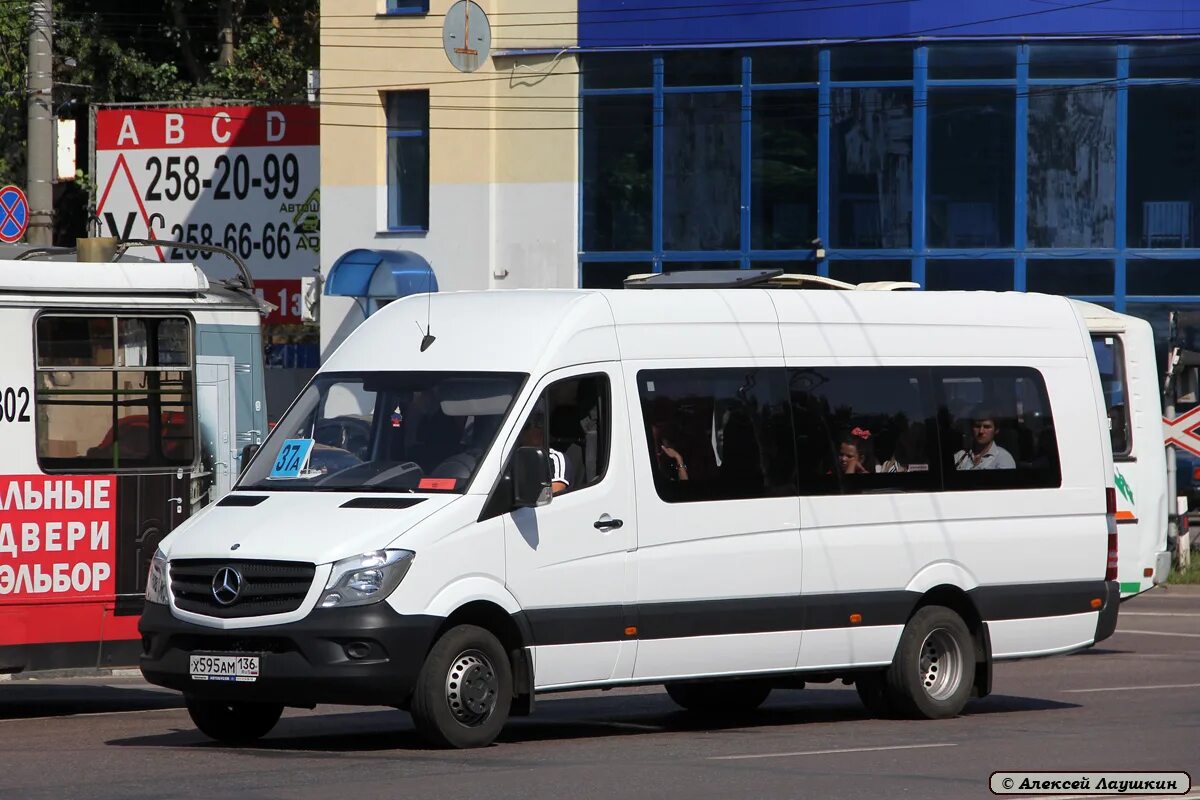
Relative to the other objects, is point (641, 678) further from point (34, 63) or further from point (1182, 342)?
point (1182, 342)

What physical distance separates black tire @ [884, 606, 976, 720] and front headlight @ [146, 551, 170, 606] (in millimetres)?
4357

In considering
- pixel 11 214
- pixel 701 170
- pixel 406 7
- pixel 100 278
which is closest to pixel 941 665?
pixel 100 278

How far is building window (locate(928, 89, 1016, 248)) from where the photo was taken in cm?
3131

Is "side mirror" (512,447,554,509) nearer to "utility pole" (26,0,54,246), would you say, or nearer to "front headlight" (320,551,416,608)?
"front headlight" (320,551,416,608)

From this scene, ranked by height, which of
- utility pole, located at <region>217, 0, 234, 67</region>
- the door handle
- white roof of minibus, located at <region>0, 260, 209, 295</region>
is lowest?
the door handle

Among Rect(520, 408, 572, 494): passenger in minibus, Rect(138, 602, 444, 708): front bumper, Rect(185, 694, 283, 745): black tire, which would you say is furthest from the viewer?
Rect(185, 694, 283, 745): black tire

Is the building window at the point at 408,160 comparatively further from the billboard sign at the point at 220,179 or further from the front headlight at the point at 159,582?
the front headlight at the point at 159,582

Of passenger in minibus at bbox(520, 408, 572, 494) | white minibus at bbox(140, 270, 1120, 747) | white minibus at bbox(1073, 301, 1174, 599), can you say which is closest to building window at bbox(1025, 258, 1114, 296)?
white minibus at bbox(1073, 301, 1174, 599)

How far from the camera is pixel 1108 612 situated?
43.1 feet

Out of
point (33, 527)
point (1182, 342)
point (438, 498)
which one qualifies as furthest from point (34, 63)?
point (1182, 342)

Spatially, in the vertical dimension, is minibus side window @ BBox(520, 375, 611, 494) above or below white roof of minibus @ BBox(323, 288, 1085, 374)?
below

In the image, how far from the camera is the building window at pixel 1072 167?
3119cm

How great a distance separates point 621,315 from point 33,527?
12.9ft

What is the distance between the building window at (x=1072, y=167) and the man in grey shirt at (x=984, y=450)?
62.3ft
